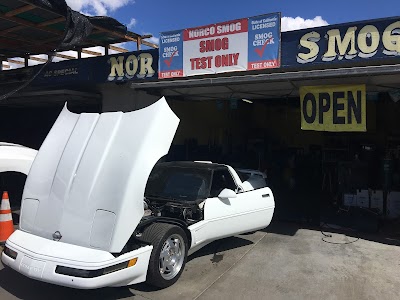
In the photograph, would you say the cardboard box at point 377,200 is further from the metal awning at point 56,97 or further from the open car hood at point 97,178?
the metal awning at point 56,97

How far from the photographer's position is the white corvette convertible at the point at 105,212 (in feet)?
11.5

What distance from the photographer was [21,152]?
269 inches

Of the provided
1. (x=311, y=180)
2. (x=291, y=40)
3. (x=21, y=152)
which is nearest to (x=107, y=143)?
(x=21, y=152)

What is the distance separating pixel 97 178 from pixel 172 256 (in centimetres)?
132

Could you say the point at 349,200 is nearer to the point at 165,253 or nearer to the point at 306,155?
the point at 306,155

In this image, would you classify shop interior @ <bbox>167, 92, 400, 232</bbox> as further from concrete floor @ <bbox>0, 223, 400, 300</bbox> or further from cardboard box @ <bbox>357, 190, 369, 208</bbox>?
concrete floor @ <bbox>0, 223, 400, 300</bbox>

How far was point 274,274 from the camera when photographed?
4.67m

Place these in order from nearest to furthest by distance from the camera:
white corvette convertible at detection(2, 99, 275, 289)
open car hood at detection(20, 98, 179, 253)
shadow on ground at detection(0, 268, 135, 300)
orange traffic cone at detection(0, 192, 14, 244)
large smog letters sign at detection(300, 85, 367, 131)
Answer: white corvette convertible at detection(2, 99, 275, 289)
open car hood at detection(20, 98, 179, 253)
shadow on ground at detection(0, 268, 135, 300)
orange traffic cone at detection(0, 192, 14, 244)
large smog letters sign at detection(300, 85, 367, 131)

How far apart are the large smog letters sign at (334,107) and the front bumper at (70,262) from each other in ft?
14.1

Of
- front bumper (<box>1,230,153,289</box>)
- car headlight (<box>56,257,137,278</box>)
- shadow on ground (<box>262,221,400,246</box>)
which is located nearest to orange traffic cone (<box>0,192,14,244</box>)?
front bumper (<box>1,230,153,289</box>)

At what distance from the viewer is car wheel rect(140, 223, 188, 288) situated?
12.8 feet

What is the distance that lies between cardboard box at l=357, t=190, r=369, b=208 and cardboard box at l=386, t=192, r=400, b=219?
0.44m

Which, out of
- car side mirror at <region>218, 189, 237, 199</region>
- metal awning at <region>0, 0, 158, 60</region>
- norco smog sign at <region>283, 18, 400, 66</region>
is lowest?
car side mirror at <region>218, 189, 237, 199</region>

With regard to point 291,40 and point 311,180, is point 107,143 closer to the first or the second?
point 291,40
